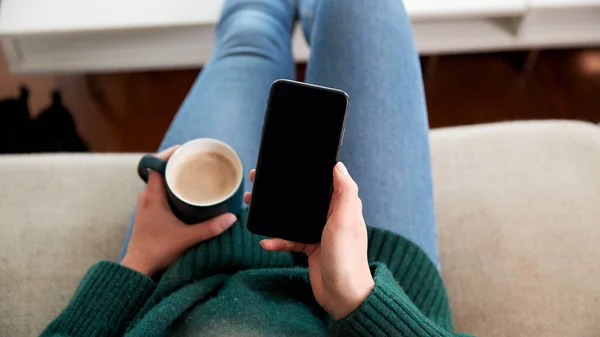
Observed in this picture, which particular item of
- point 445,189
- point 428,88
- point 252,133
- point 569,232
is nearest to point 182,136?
point 252,133

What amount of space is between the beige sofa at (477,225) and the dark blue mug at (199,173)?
15cm

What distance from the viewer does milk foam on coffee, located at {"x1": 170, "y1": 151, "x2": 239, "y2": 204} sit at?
62cm

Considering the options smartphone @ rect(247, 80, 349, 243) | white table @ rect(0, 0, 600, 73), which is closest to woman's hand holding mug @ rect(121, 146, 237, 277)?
smartphone @ rect(247, 80, 349, 243)

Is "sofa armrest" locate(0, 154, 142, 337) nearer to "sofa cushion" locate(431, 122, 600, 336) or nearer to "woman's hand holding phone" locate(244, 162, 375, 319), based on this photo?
"woman's hand holding phone" locate(244, 162, 375, 319)

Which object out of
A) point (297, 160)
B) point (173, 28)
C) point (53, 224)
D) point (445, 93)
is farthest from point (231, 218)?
point (445, 93)

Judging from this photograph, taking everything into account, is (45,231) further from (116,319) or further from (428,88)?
(428,88)

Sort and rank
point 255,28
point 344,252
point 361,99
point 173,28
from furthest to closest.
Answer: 1. point 173,28
2. point 255,28
3. point 361,99
4. point 344,252

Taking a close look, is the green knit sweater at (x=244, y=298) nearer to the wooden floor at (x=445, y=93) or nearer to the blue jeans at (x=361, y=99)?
the blue jeans at (x=361, y=99)

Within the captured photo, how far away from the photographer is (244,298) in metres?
0.56

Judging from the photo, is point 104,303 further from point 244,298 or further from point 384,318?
point 384,318

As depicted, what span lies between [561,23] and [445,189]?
1.88ft

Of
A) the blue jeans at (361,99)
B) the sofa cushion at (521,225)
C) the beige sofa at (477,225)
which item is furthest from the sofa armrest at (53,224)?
the sofa cushion at (521,225)

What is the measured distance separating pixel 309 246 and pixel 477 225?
0.27 meters

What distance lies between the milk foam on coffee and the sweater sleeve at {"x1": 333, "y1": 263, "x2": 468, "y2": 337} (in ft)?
0.68
